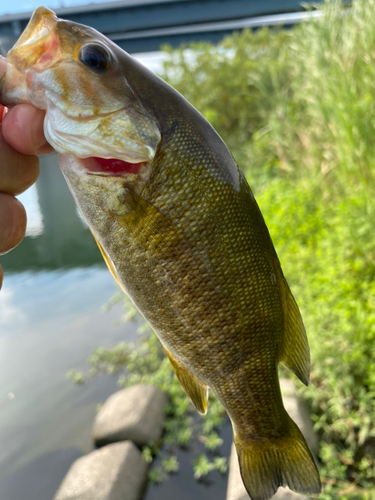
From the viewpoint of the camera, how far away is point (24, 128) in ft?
3.34

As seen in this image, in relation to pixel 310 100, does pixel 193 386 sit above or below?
above

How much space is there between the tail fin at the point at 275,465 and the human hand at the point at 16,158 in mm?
1022

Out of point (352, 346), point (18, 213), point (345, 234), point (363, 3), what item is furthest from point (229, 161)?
point (363, 3)

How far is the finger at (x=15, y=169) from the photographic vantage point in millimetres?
1060

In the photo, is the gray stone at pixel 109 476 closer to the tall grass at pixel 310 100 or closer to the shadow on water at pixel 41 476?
the shadow on water at pixel 41 476

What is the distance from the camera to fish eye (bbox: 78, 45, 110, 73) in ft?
3.48

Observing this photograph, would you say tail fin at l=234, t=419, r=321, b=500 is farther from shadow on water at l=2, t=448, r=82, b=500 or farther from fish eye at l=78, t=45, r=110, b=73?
shadow on water at l=2, t=448, r=82, b=500

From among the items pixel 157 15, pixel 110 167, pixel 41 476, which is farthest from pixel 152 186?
pixel 157 15

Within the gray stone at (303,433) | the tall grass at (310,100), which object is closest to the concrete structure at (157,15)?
the tall grass at (310,100)

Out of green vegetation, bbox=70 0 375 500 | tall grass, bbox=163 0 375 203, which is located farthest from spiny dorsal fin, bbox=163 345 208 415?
tall grass, bbox=163 0 375 203

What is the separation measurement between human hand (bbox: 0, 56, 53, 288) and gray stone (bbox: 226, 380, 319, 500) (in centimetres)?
233

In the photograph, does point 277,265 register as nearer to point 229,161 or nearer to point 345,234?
point 229,161

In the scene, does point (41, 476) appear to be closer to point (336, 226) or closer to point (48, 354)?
point (48, 354)

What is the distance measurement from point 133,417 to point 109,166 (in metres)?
3.14
